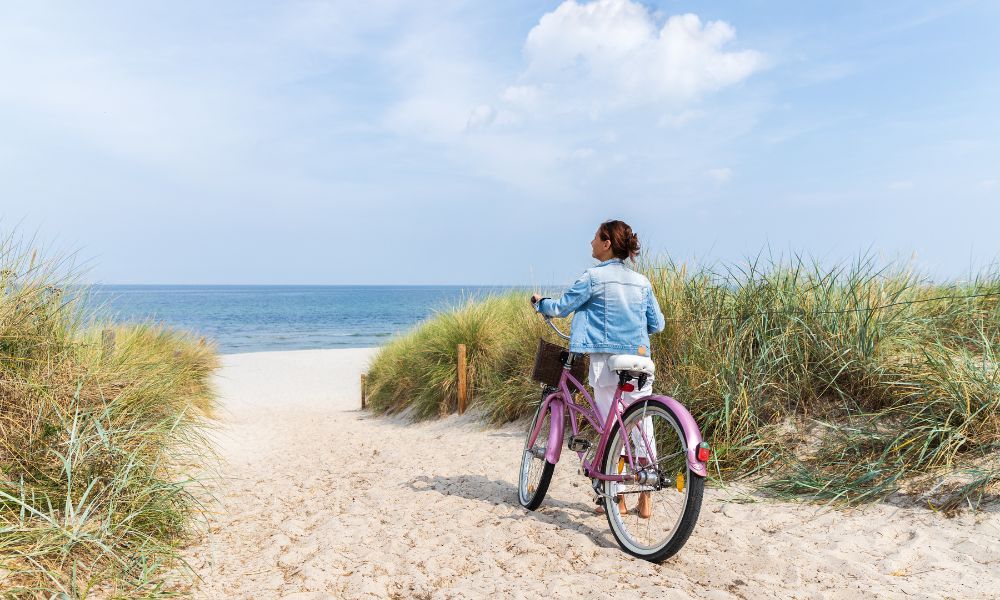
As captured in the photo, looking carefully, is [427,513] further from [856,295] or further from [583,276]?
[856,295]

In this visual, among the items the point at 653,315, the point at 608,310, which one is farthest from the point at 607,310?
the point at 653,315

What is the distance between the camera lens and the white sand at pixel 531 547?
10.8ft

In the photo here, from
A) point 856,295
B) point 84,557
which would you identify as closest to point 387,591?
point 84,557

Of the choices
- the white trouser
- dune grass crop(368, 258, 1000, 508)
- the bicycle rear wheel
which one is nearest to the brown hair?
the white trouser

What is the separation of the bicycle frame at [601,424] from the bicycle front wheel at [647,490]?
28 mm

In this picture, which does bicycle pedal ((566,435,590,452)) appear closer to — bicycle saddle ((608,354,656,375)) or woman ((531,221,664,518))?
woman ((531,221,664,518))

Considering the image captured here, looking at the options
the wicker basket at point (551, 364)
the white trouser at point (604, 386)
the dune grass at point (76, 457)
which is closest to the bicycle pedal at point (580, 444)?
the white trouser at point (604, 386)

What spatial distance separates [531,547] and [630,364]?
127 centimetres

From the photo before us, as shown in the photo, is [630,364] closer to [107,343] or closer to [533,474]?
[533,474]

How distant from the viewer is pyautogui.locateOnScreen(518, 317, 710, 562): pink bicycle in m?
3.24

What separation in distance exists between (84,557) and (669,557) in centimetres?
305

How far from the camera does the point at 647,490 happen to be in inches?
141

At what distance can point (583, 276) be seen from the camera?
408 cm

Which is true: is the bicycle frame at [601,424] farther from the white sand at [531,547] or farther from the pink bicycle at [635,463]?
the white sand at [531,547]
